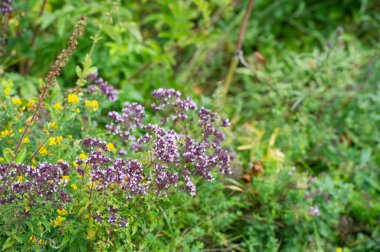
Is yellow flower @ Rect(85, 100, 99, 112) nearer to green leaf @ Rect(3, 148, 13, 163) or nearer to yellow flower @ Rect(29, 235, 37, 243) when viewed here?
green leaf @ Rect(3, 148, 13, 163)

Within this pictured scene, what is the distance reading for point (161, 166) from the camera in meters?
2.22

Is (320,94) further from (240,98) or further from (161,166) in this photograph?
(161,166)

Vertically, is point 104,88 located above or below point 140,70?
above

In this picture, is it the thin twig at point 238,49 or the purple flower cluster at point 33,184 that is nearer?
the purple flower cluster at point 33,184

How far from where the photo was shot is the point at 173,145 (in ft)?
7.27

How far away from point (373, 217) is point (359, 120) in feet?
2.67

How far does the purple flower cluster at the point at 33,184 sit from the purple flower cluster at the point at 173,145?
0.29m

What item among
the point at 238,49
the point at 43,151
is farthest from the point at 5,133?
the point at 238,49

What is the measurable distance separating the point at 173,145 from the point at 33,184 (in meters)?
0.54

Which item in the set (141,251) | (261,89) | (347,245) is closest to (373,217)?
(347,245)

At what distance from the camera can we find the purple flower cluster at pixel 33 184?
6.72ft

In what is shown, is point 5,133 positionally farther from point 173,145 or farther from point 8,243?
point 173,145

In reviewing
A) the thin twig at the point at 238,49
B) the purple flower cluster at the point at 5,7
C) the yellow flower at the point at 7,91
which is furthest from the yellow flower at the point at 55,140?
the thin twig at the point at 238,49

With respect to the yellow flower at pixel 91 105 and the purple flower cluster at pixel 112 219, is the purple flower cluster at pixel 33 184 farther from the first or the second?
the yellow flower at pixel 91 105
